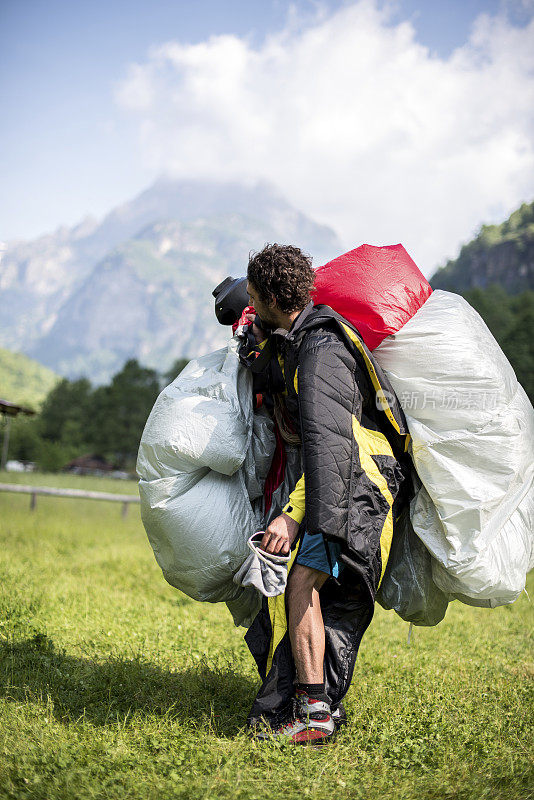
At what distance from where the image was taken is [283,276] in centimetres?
289

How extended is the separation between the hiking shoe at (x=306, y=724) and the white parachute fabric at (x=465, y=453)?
0.82 m

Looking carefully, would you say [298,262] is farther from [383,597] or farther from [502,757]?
[502,757]

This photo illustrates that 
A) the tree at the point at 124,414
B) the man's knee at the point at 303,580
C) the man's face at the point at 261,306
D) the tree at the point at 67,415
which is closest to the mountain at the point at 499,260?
the tree at the point at 124,414

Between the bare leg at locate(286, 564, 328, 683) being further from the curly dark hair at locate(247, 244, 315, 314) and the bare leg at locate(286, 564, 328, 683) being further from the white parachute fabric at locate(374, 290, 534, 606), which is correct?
→ the curly dark hair at locate(247, 244, 315, 314)

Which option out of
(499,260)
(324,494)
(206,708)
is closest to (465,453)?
(324,494)

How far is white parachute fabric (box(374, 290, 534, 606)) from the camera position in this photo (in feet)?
9.51

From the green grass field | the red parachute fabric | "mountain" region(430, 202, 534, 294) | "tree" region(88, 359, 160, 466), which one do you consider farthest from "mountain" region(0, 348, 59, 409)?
the red parachute fabric

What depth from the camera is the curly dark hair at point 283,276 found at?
2902 mm

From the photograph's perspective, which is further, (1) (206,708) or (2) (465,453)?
(1) (206,708)

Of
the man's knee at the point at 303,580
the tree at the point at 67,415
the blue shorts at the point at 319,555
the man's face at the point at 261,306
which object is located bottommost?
the tree at the point at 67,415

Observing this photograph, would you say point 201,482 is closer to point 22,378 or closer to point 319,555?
point 319,555

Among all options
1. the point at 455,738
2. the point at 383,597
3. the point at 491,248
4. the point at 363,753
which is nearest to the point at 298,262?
the point at 383,597

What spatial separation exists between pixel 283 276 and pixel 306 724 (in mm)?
1943

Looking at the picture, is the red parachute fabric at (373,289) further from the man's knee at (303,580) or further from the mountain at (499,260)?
the mountain at (499,260)
